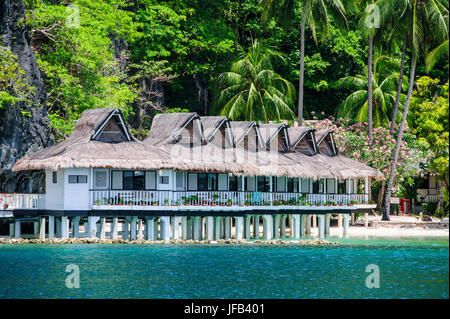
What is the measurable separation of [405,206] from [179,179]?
2032 centimetres

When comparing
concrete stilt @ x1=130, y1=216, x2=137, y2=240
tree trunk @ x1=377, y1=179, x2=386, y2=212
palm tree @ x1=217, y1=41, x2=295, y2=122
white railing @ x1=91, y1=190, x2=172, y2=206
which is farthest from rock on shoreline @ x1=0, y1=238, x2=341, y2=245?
palm tree @ x1=217, y1=41, x2=295, y2=122

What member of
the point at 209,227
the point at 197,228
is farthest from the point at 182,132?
the point at 209,227

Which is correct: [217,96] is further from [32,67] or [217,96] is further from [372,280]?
[372,280]

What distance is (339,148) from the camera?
5744 centimetres

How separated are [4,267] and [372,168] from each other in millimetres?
25818

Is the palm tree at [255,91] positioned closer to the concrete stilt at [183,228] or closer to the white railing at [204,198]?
the white railing at [204,198]

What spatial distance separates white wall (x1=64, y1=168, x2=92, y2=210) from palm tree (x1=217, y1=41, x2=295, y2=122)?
20264 mm

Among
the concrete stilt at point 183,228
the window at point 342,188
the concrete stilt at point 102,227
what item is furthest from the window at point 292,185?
the concrete stilt at point 102,227

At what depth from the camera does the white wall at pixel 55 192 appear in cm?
4100

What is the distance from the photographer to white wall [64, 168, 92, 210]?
4066 centimetres

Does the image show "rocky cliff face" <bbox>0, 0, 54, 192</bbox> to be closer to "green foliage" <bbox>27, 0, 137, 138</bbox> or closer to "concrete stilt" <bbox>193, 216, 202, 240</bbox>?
"green foliage" <bbox>27, 0, 137, 138</bbox>

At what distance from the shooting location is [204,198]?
141ft

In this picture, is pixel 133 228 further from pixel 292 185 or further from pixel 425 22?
pixel 425 22
